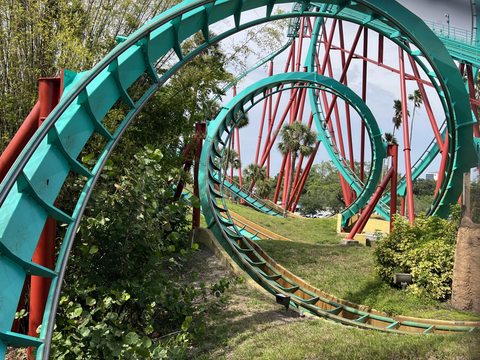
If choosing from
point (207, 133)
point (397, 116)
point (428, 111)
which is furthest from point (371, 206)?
point (397, 116)

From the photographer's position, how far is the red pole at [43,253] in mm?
3035

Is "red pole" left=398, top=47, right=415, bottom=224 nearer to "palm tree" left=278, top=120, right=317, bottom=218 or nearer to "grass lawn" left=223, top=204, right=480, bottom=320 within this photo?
"grass lawn" left=223, top=204, right=480, bottom=320

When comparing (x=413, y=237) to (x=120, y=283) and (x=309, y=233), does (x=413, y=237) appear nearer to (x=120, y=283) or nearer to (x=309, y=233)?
(x=120, y=283)

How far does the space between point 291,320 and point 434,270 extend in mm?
3662

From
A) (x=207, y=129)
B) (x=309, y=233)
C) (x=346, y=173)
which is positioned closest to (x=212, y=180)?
(x=207, y=129)

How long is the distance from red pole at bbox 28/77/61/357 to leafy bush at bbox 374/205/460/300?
6184mm

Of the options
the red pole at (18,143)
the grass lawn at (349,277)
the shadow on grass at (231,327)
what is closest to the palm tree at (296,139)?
the grass lawn at (349,277)

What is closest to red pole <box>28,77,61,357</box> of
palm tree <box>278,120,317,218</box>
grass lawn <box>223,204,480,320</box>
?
grass lawn <box>223,204,480,320</box>

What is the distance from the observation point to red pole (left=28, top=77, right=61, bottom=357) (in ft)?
9.96

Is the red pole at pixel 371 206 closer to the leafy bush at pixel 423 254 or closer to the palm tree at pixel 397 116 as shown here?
the leafy bush at pixel 423 254

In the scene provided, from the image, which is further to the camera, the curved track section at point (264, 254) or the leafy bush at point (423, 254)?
the leafy bush at point (423, 254)

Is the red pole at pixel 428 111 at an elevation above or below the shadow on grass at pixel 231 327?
above

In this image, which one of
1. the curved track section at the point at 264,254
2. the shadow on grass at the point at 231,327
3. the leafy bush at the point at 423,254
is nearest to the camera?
the shadow on grass at the point at 231,327

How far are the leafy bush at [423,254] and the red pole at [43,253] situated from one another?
6184mm
